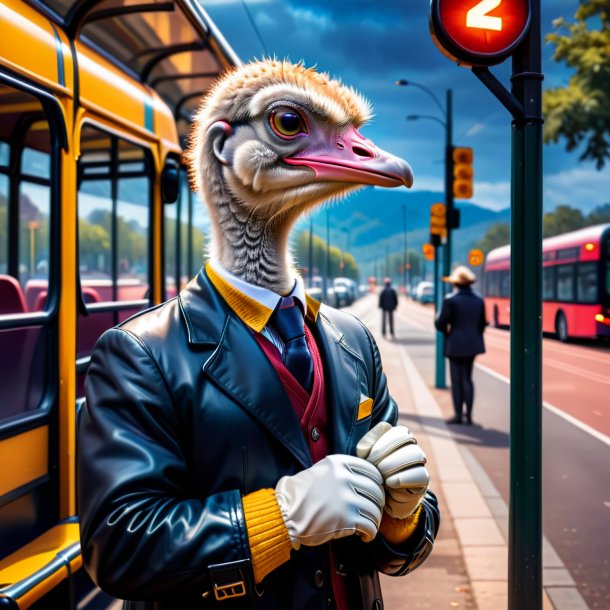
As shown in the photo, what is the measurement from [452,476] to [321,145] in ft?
17.4

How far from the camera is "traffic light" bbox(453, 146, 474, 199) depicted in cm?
1080

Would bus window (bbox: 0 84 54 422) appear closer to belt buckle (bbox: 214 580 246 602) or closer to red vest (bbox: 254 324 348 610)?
red vest (bbox: 254 324 348 610)

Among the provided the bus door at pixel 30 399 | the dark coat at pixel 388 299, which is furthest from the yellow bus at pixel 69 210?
the dark coat at pixel 388 299

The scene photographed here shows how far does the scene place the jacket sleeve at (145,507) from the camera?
129 cm

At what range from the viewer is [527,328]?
2760mm

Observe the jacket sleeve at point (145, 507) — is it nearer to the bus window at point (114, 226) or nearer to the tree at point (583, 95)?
the bus window at point (114, 226)

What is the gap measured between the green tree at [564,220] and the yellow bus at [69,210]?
49956 mm

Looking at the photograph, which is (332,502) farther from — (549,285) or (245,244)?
(549,285)

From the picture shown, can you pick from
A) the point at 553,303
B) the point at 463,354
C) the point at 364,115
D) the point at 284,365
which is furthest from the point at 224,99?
the point at 553,303

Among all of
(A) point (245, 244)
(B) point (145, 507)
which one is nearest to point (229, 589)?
(B) point (145, 507)

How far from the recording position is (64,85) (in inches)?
127

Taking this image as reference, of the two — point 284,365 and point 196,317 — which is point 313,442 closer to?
point 284,365

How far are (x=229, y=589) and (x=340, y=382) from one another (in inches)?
19.2

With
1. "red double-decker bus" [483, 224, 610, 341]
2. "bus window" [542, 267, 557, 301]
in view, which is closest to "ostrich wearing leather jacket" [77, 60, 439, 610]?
"red double-decker bus" [483, 224, 610, 341]
